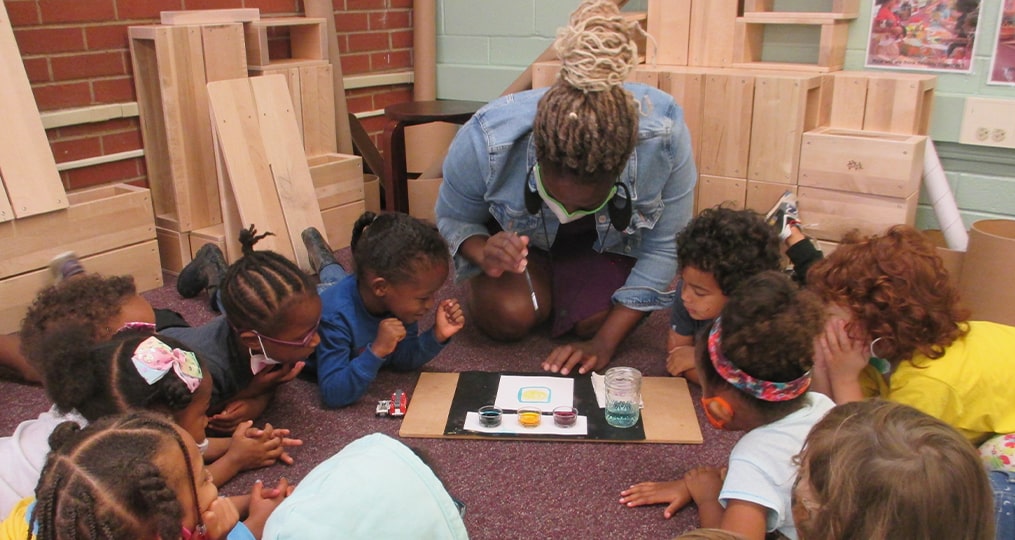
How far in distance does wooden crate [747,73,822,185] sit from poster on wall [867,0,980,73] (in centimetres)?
30

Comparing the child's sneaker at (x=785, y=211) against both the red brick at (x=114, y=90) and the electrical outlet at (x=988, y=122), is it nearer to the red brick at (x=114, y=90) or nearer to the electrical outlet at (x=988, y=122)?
the electrical outlet at (x=988, y=122)

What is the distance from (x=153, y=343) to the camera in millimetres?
1397

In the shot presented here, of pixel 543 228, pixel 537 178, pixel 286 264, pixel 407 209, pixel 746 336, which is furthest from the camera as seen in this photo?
pixel 407 209

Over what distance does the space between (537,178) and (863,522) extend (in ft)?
3.74

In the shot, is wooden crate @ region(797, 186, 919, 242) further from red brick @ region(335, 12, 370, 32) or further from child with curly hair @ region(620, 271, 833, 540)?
red brick @ region(335, 12, 370, 32)

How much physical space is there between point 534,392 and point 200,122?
1550 mm

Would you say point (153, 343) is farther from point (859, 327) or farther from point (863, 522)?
point (859, 327)

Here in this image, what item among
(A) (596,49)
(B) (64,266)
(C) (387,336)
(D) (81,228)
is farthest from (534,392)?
(D) (81,228)

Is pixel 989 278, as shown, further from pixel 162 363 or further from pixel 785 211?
pixel 162 363

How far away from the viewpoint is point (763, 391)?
1336 mm

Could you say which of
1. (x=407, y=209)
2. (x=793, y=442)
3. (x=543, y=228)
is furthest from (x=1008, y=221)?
(x=407, y=209)

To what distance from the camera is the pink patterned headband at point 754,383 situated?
1.33 m

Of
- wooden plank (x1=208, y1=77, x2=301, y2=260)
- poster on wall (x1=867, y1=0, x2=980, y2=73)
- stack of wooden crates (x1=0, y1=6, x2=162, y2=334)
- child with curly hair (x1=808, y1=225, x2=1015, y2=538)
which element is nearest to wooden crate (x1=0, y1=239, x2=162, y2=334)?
stack of wooden crates (x1=0, y1=6, x2=162, y2=334)

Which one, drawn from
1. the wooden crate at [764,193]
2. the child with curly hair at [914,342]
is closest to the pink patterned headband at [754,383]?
the child with curly hair at [914,342]
